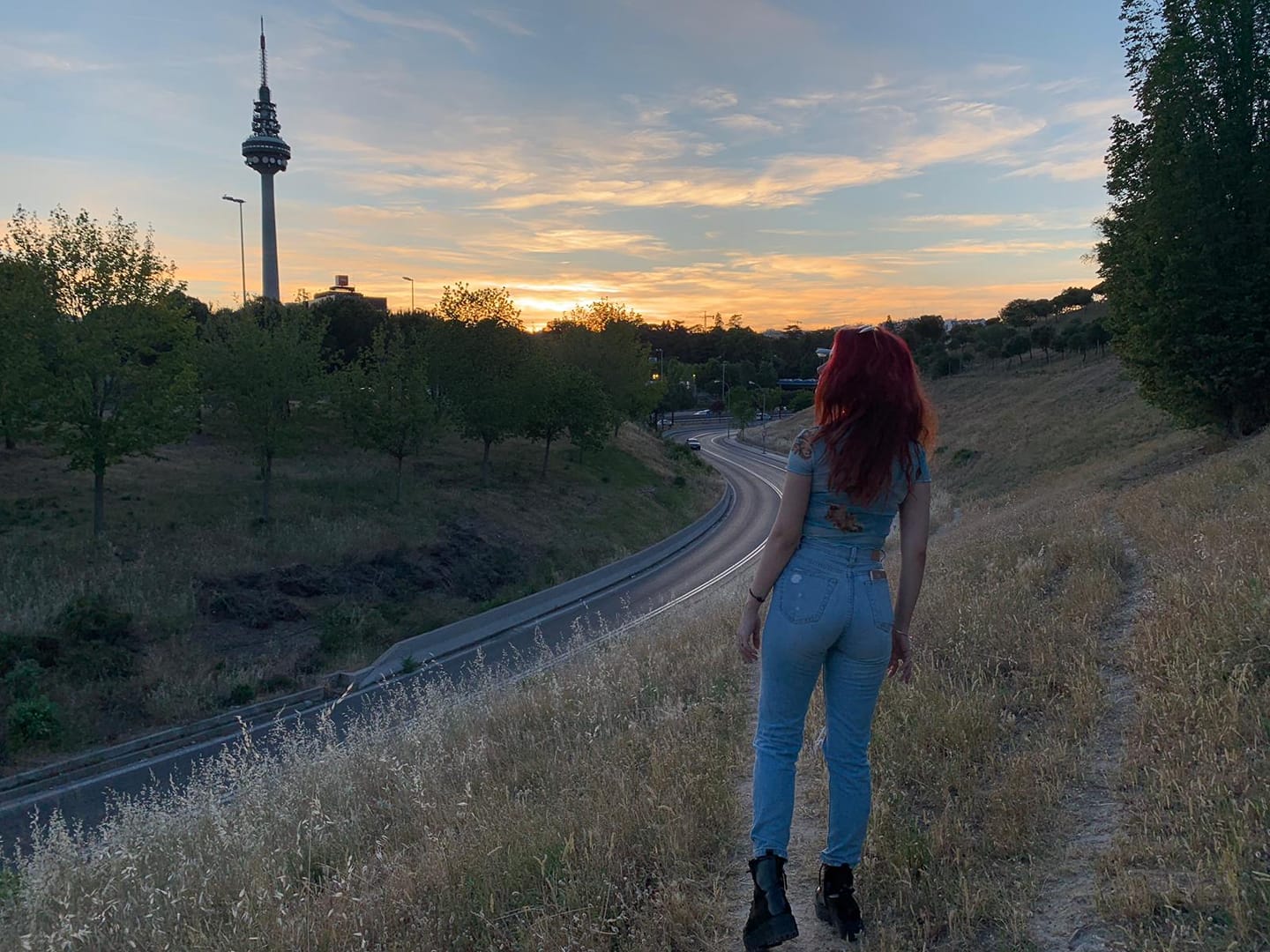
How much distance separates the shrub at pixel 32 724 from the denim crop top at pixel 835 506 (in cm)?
1735

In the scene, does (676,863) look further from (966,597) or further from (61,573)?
(61,573)

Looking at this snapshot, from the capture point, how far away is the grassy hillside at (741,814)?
9.49ft

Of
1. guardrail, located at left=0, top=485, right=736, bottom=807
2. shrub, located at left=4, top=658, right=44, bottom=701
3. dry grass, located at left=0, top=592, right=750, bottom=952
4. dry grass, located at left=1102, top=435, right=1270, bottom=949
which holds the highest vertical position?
dry grass, located at left=1102, top=435, right=1270, bottom=949

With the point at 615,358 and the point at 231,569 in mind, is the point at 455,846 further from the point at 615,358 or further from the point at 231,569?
the point at 615,358

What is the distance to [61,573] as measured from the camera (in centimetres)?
1969

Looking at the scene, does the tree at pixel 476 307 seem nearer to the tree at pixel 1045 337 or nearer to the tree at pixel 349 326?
the tree at pixel 349 326

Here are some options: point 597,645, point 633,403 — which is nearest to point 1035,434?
point 633,403

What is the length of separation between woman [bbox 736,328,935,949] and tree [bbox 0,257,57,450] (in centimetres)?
2266

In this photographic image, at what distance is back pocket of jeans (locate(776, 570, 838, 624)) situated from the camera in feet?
9.09

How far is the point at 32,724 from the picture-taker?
591 inches

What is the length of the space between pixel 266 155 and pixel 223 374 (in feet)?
216

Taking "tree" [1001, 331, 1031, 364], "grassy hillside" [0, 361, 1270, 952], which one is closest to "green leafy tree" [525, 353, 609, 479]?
"grassy hillside" [0, 361, 1270, 952]

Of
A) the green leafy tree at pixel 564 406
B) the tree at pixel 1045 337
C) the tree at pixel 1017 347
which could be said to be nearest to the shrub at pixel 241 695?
the green leafy tree at pixel 564 406

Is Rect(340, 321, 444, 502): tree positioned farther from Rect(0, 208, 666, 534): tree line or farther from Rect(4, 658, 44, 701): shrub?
Rect(4, 658, 44, 701): shrub
